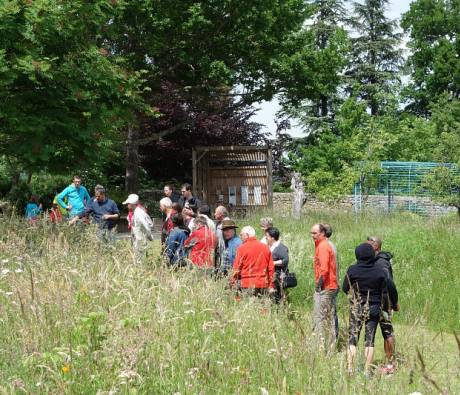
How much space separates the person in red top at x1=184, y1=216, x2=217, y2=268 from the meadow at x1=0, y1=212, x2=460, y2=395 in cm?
91

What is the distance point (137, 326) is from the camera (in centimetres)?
518

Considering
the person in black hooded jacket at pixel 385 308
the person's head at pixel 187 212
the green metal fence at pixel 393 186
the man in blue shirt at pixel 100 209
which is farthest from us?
the green metal fence at pixel 393 186

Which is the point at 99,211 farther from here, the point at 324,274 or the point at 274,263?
the point at 324,274

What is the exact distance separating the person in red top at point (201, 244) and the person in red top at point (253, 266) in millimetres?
392

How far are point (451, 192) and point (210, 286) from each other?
747 inches

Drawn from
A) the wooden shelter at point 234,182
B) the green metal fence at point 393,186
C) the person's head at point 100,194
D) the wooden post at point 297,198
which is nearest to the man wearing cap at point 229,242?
the person's head at point 100,194

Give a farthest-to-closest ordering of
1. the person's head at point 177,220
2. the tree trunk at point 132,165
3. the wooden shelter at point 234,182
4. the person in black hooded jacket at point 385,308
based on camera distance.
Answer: the wooden shelter at point 234,182
the tree trunk at point 132,165
the person's head at point 177,220
the person in black hooded jacket at point 385,308

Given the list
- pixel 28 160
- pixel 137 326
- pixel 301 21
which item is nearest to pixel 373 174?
pixel 301 21

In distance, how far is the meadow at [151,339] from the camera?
14.5 ft

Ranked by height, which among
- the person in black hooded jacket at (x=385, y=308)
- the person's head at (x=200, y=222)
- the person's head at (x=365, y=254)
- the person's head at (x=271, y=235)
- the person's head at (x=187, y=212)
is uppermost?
the person's head at (x=187, y=212)

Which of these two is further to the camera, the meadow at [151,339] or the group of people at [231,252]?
the group of people at [231,252]

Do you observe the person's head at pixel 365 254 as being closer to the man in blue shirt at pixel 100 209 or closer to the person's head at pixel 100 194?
the man in blue shirt at pixel 100 209

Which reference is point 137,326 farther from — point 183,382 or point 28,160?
point 28,160

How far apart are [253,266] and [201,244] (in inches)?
36.5
